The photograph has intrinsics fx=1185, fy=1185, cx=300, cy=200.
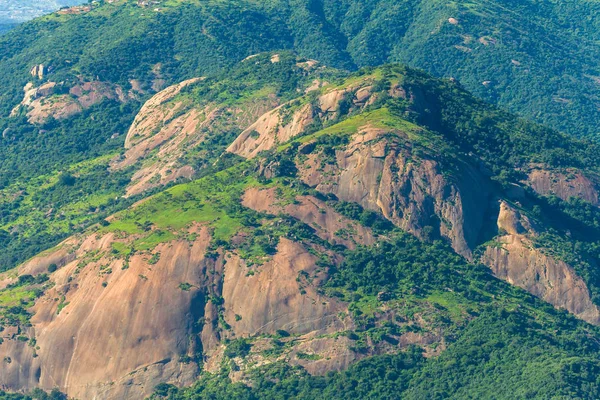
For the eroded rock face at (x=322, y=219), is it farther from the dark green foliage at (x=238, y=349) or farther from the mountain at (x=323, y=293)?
the dark green foliage at (x=238, y=349)

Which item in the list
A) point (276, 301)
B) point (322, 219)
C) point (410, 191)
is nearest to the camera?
point (276, 301)

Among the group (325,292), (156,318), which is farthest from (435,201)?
(156,318)

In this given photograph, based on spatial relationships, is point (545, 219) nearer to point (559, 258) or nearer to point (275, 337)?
point (559, 258)

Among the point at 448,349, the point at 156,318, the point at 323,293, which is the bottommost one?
the point at 448,349

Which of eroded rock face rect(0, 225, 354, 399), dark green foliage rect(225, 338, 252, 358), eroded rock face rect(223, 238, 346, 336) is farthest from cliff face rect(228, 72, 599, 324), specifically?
dark green foliage rect(225, 338, 252, 358)

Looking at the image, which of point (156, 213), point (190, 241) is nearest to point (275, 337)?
point (190, 241)

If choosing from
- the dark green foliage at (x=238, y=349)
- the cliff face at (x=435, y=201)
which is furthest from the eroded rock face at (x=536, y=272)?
the dark green foliage at (x=238, y=349)

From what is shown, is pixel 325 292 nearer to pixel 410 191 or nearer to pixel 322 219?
pixel 322 219
